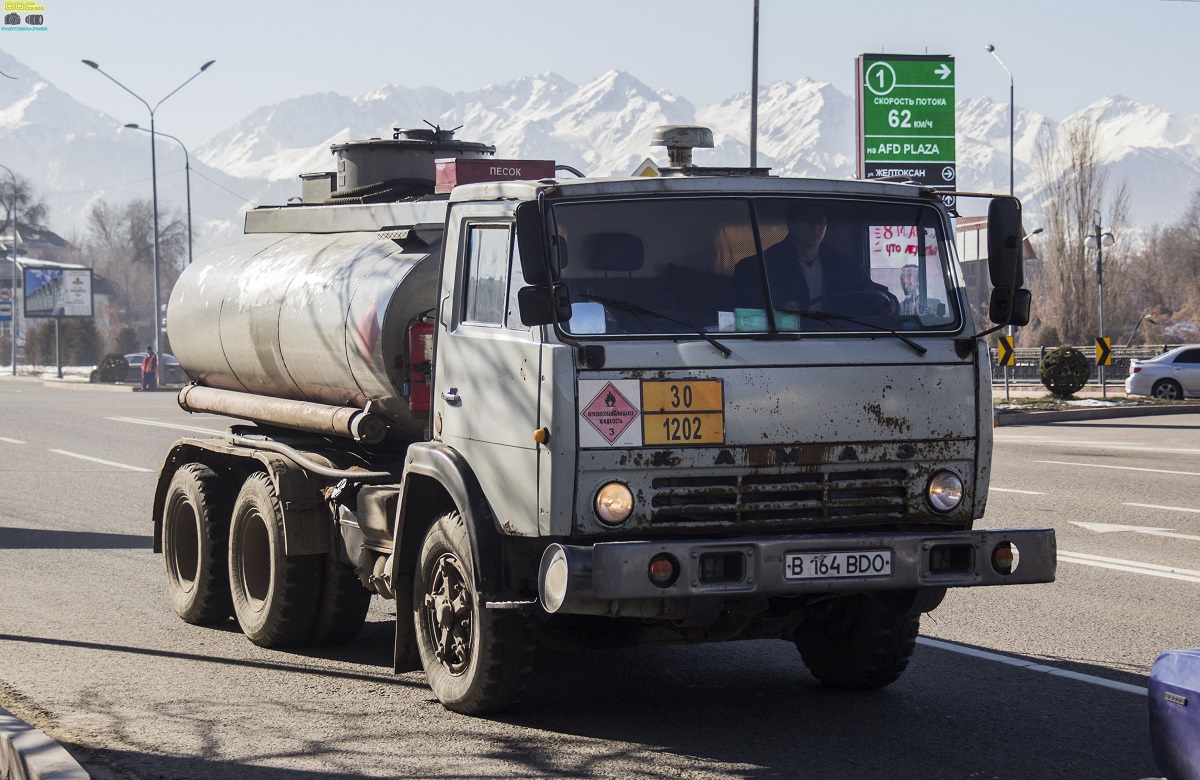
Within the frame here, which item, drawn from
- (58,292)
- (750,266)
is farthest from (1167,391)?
(58,292)

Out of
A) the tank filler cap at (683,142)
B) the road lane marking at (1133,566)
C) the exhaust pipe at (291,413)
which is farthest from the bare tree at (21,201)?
the tank filler cap at (683,142)

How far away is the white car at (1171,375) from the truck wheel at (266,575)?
99.8 feet

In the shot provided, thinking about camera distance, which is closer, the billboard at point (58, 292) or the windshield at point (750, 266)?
the windshield at point (750, 266)

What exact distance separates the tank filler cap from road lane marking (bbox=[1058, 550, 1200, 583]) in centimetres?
482

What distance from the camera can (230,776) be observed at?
18.4ft

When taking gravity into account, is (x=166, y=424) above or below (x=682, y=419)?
below

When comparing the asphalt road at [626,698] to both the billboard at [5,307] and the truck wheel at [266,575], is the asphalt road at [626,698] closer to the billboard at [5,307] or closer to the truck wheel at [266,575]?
the truck wheel at [266,575]

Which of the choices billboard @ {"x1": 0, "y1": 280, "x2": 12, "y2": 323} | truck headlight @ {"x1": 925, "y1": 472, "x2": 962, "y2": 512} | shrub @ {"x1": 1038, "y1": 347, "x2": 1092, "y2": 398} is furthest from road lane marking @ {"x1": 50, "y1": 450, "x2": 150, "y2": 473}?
billboard @ {"x1": 0, "y1": 280, "x2": 12, "y2": 323}

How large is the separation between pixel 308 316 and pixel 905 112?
27.1 metres

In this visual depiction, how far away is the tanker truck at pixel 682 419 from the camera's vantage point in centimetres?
575

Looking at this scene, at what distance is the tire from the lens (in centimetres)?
3547

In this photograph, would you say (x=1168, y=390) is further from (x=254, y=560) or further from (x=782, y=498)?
(x=782, y=498)

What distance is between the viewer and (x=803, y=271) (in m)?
6.17

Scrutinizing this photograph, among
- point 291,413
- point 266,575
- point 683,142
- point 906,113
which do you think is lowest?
point 266,575
